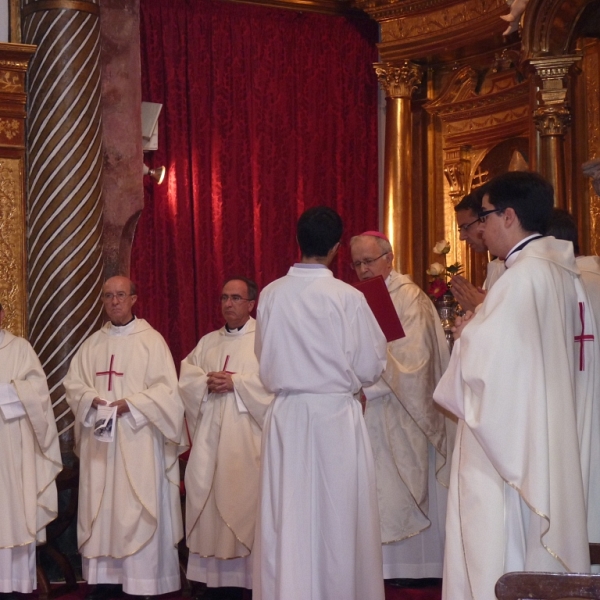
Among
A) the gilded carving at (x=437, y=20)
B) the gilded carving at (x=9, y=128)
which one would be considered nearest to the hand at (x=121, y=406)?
the gilded carving at (x=9, y=128)

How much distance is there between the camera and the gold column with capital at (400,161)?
32.3 feet

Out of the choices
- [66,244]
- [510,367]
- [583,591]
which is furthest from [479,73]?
[583,591]

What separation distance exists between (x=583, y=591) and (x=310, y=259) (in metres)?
2.70

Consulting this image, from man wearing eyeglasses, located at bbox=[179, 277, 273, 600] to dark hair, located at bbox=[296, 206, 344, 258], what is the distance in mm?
1594

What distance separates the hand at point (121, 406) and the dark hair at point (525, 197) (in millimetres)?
3340

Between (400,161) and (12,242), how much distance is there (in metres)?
3.76

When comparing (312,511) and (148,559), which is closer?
(312,511)

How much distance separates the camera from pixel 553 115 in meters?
8.09

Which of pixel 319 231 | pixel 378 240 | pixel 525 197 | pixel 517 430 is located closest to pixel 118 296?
pixel 378 240

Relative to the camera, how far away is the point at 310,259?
17.1 ft

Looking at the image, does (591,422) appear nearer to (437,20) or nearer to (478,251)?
(478,251)

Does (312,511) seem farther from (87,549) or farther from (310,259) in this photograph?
(87,549)

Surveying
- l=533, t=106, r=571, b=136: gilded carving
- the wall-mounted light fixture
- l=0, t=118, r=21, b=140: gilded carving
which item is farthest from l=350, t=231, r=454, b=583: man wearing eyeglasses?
the wall-mounted light fixture

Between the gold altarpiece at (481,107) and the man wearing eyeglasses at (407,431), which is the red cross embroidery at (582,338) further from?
the gold altarpiece at (481,107)
